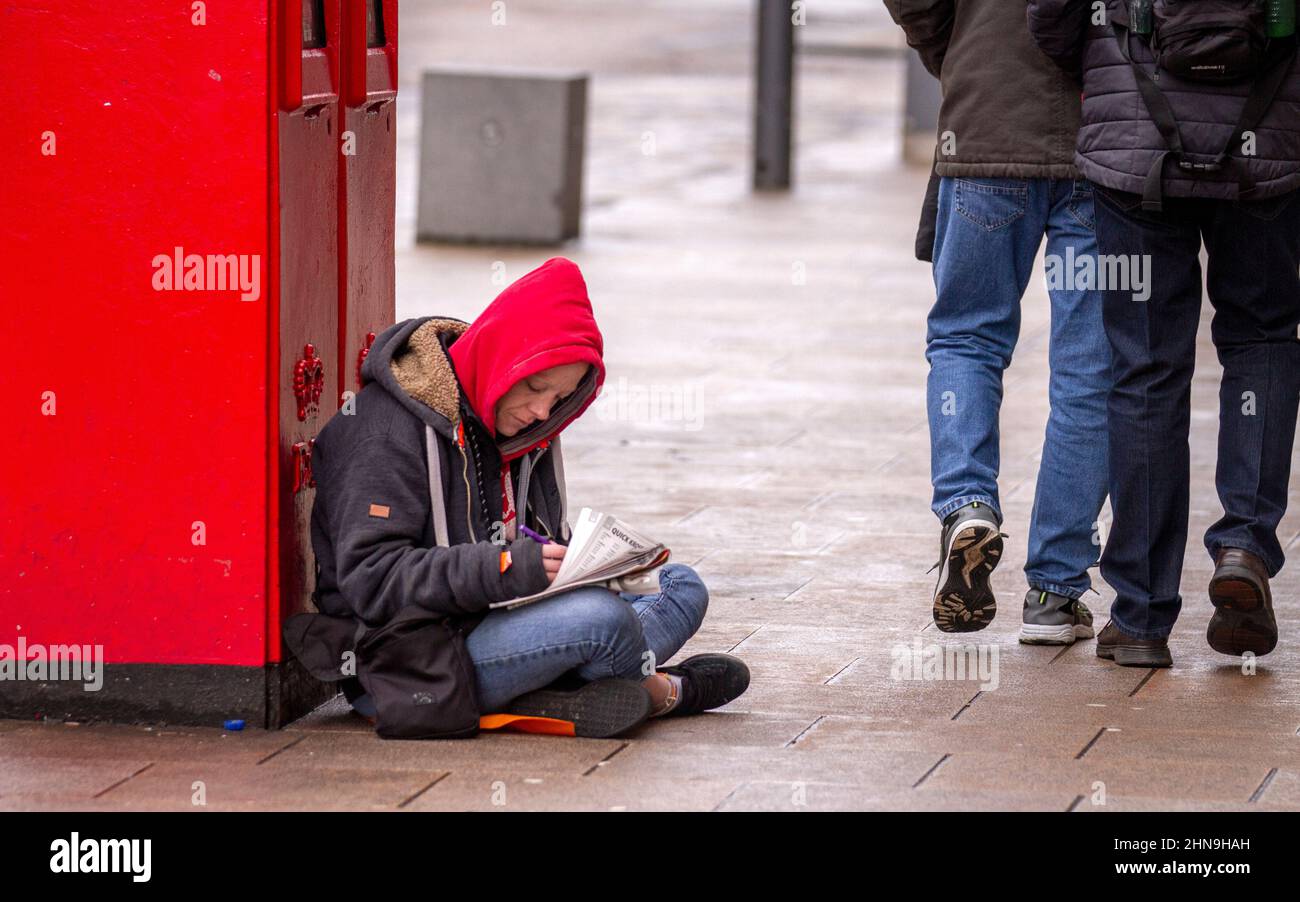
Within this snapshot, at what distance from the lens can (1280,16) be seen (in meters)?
4.50

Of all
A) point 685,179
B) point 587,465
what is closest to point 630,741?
point 587,465

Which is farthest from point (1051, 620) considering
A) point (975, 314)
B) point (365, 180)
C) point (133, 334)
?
→ point (133, 334)

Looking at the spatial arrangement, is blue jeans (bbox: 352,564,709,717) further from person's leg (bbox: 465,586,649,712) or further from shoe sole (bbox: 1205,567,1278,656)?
shoe sole (bbox: 1205,567,1278,656)

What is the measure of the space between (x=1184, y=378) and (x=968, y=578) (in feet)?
2.12

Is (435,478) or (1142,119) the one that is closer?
(435,478)

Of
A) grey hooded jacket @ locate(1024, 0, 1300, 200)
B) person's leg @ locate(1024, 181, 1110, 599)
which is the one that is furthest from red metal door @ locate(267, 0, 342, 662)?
person's leg @ locate(1024, 181, 1110, 599)

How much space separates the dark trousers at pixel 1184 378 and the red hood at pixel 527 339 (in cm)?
122

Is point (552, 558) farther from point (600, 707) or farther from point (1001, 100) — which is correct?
point (1001, 100)

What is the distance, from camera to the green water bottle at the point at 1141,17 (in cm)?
460

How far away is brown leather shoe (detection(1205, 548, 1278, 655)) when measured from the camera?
4836 mm

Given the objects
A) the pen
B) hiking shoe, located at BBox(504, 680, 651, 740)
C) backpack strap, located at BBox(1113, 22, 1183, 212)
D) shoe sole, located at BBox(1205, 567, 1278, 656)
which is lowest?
hiking shoe, located at BBox(504, 680, 651, 740)

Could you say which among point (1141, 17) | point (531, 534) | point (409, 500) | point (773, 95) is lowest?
point (531, 534)

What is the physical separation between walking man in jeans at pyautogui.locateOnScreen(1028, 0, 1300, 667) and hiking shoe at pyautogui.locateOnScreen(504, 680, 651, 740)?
4.11ft
